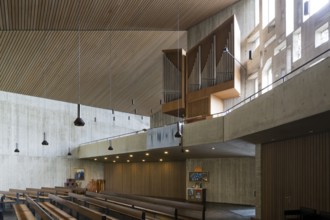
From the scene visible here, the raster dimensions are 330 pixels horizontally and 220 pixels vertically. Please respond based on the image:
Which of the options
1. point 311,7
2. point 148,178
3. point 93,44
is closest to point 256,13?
point 311,7

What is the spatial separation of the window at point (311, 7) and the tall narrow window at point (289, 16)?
1048mm

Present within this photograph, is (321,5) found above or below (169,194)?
above

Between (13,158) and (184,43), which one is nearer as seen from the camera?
(184,43)

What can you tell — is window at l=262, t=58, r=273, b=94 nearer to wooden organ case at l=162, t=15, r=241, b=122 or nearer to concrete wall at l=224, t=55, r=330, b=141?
wooden organ case at l=162, t=15, r=241, b=122

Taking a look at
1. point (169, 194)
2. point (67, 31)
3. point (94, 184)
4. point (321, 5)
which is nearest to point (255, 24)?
point (321, 5)

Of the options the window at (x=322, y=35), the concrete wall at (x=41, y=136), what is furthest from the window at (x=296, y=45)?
the concrete wall at (x=41, y=136)

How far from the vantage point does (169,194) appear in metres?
23.8

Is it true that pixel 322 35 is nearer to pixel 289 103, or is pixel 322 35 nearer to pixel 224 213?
pixel 289 103

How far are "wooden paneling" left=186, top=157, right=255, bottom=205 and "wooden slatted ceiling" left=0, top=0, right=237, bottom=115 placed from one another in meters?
5.91

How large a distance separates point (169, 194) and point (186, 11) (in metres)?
11.8

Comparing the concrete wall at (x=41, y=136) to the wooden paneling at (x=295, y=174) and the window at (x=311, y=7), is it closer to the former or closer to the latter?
the wooden paneling at (x=295, y=174)

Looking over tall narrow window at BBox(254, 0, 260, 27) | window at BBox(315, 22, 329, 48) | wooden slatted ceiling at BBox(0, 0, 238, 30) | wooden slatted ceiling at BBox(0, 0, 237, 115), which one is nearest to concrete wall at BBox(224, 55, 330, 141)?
window at BBox(315, 22, 329, 48)

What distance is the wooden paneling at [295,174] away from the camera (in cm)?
930

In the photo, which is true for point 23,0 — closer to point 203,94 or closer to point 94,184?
point 203,94
